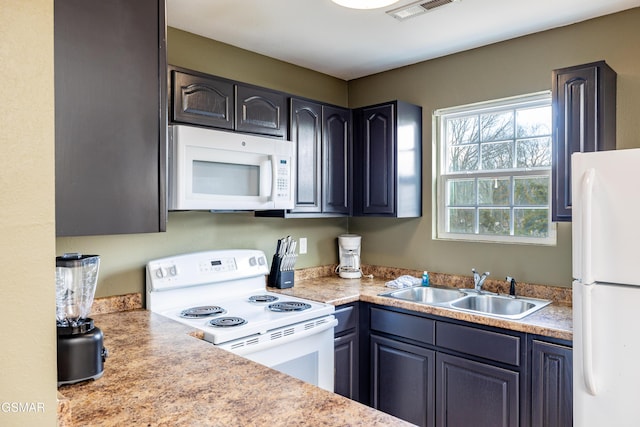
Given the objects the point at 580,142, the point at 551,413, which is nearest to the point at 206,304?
the point at 551,413

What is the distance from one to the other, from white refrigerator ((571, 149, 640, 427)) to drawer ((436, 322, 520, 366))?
44 centimetres

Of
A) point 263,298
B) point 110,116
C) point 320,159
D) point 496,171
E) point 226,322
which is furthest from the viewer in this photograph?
point 320,159

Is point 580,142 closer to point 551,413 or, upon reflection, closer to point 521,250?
point 521,250

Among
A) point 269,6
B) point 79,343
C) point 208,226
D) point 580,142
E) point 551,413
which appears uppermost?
point 269,6

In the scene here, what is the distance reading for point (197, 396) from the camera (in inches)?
50.1

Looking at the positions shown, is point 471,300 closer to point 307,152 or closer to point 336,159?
point 336,159

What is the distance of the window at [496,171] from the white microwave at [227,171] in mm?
1188

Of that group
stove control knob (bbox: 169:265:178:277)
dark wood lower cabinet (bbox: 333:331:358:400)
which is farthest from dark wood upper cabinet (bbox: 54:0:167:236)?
dark wood lower cabinet (bbox: 333:331:358:400)

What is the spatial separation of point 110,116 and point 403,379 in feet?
7.04

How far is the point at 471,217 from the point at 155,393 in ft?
7.93

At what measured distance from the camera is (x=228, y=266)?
2.77 meters

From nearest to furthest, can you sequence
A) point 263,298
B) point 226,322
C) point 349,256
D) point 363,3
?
1. point 363,3
2. point 226,322
3. point 263,298
4. point 349,256

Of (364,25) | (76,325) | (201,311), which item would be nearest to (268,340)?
(201,311)

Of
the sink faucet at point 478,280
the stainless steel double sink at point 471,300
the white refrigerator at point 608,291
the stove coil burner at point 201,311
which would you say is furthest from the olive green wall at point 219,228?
the white refrigerator at point 608,291
